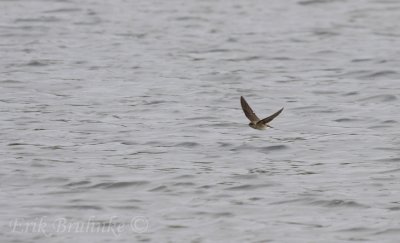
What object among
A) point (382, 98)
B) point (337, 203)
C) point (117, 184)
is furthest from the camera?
point (382, 98)

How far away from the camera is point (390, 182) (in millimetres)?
10398

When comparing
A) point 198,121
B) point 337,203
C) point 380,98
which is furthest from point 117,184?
point 380,98

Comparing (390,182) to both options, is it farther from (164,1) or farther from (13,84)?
(164,1)

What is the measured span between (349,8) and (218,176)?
1024 cm

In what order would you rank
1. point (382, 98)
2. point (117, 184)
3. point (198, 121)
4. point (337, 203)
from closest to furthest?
1. point (337, 203)
2. point (117, 184)
3. point (198, 121)
4. point (382, 98)

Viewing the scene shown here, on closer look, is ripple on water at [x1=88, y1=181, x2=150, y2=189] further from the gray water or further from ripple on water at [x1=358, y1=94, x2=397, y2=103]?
ripple on water at [x1=358, y1=94, x2=397, y2=103]

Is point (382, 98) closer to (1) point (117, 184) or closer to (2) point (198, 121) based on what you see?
(2) point (198, 121)

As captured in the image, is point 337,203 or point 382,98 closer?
point 337,203

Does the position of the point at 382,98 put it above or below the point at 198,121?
below

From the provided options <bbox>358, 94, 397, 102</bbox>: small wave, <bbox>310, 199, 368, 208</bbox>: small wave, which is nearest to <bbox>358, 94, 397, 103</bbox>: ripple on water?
<bbox>358, 94, 397, 102</bbox>: small wave

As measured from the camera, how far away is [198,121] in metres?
13.0

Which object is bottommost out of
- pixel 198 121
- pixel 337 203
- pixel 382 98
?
pixel 382 98

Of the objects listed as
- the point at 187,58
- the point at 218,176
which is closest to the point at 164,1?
the point at 187,58

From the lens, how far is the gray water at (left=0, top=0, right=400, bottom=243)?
936 centimetres
